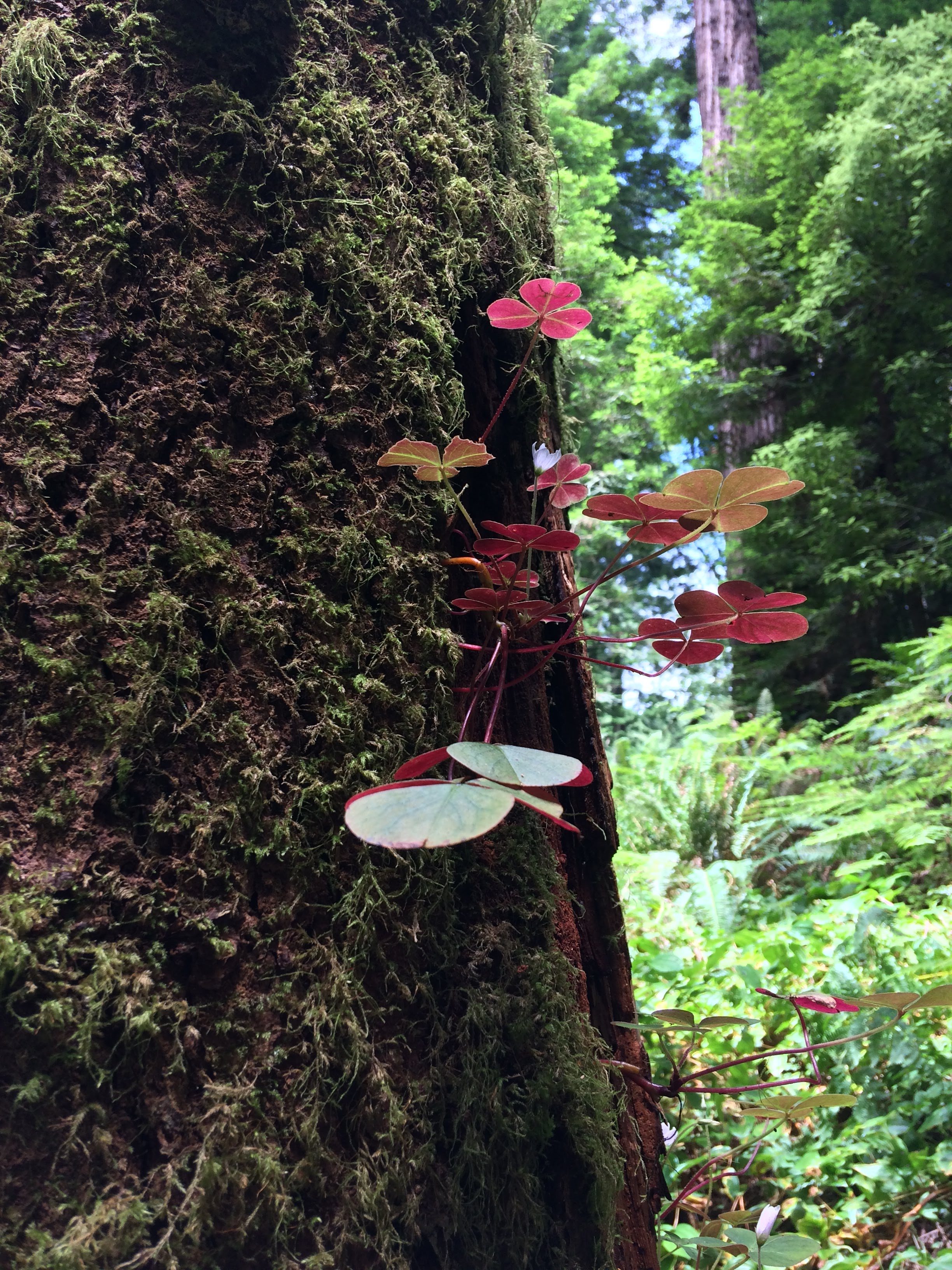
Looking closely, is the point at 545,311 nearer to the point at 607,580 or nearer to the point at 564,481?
the point at 564,481

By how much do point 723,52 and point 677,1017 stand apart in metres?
10.6

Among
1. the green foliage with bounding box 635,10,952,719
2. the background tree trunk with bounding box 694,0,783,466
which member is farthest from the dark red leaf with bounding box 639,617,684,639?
the background tree trunk with bounding box 694,0,783,466

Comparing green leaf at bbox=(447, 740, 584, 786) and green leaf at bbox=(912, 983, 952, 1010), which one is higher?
green leaf at bbox=(447, 740, 584, 786)

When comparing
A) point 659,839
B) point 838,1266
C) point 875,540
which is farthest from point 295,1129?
point 875,540

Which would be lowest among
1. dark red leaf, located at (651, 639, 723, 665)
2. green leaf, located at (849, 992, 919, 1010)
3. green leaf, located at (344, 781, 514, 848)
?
green leaf, located at (849, 992, 919, 1010)

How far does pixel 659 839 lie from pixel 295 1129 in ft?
14.9

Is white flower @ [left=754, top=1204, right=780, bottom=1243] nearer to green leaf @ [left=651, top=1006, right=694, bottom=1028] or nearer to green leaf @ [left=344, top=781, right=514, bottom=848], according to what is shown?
green leaf @ [left=651, top=1006, right=694, bottom=1028]

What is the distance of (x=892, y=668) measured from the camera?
16.6 ft

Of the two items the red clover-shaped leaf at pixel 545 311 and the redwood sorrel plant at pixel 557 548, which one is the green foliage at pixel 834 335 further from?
the red clover-shaped leaf at pixel 545 311

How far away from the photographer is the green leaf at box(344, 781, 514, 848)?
0.52 m

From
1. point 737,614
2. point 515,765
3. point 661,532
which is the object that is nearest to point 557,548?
point 661,532

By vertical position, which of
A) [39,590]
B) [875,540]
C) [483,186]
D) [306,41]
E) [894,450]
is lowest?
[875,540]

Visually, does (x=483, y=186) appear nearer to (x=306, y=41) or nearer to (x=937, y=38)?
(x=306, y=41)

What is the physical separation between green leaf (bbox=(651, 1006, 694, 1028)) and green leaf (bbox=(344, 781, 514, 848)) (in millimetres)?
699
